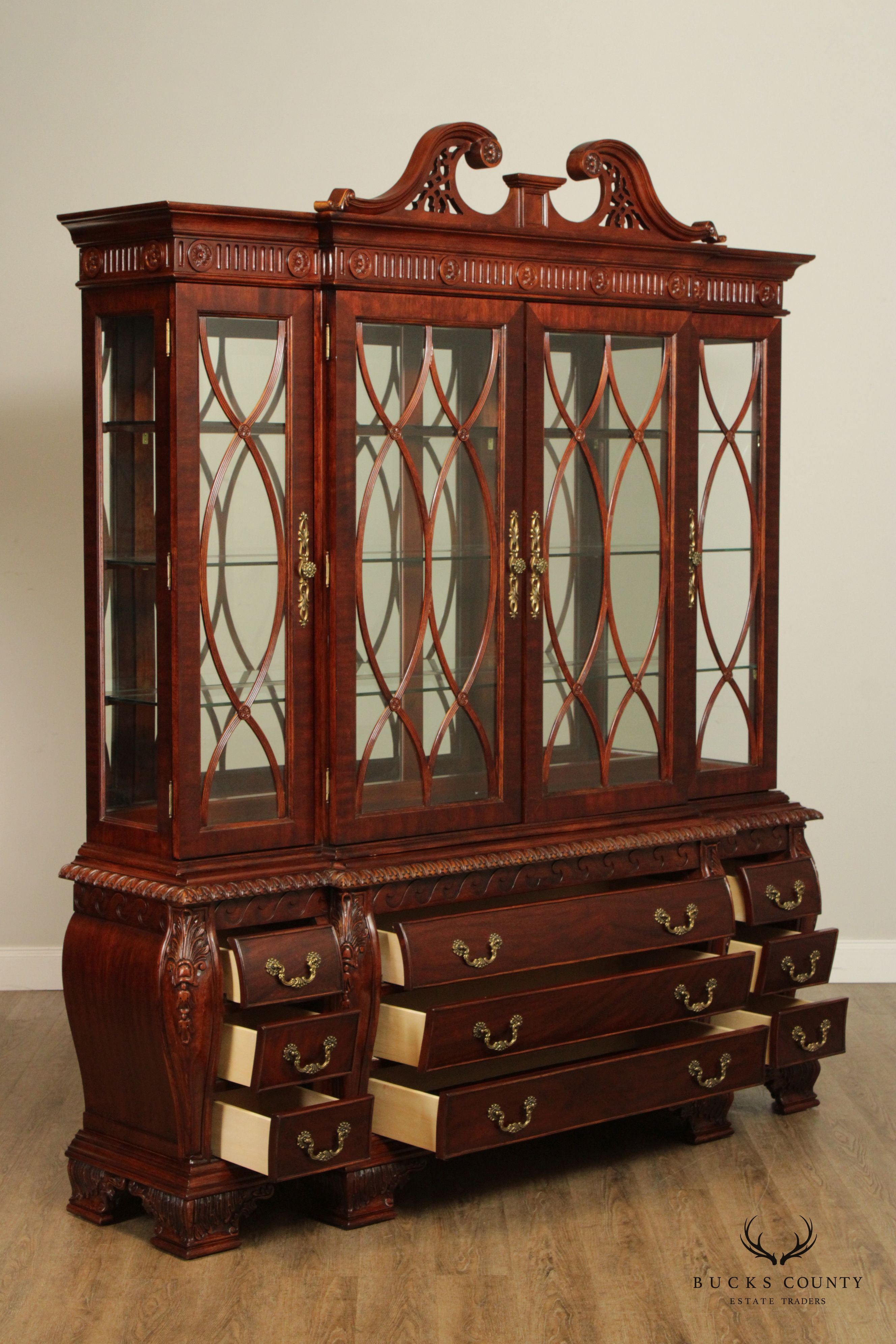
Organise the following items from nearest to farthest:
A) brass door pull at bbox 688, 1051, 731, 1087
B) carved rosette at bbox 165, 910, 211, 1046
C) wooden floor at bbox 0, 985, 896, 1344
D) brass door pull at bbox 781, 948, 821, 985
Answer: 1. wooden floor at bbox 0, 985, 896, 1344
2. carved rosette at bbox 165, 910, 211, 1046
3. brass door pull at bbox 688, 1051, 731, 1087
4. brass door pull at bbox 781, 948, 821, 985

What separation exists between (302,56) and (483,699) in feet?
7.12

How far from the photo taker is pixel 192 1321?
2768mm

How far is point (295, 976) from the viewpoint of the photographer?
303 centimetres

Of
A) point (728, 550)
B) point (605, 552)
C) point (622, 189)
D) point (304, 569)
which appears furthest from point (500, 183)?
point (304, 569)

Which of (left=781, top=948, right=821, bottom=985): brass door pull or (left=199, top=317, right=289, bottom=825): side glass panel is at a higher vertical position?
(left=199, top=317, right=289, bottom=825): side glass panel

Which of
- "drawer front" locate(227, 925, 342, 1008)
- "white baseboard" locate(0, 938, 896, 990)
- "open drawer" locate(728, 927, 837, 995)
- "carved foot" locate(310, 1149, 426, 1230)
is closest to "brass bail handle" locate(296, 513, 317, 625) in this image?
"drawer front" locate(227, 925, 342, 1008)

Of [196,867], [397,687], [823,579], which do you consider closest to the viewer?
[196,867]

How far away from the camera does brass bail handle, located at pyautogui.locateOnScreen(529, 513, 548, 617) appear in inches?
132

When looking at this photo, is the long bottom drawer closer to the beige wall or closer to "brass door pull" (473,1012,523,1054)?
"brass door pull" (473,1012,523,1054)

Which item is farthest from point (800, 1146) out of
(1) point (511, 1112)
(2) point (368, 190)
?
(2) point (368, 190)

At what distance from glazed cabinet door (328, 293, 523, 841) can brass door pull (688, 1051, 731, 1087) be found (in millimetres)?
654

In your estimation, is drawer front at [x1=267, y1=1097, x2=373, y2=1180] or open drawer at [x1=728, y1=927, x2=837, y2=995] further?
open drawer at [x1=728, y1=927, x2=837, y2=995]

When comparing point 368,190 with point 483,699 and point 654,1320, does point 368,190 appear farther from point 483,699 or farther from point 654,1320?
point 654,1320

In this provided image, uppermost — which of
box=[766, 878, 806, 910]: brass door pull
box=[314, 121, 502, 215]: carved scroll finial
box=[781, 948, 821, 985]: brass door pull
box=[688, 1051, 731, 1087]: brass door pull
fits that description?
box=[314, 121, 502, 215]: carved scroll finial
